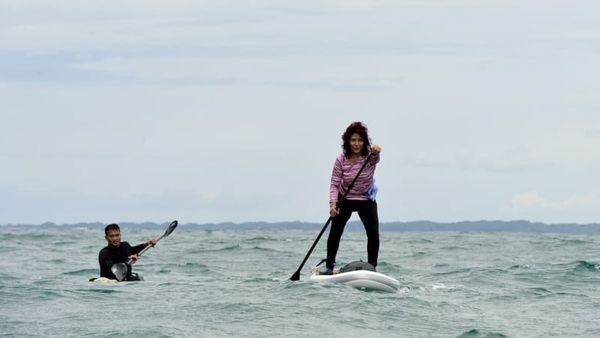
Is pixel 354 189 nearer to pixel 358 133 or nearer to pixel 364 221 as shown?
pixel 364 221

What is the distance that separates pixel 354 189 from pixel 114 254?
396 centimetres

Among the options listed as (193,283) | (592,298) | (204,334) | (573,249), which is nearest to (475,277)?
(592,298)

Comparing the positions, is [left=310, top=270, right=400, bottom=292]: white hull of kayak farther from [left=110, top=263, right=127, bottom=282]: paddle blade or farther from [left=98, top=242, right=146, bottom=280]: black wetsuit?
[left=98, top=242, right=146, bottom=280]: black wetsuit

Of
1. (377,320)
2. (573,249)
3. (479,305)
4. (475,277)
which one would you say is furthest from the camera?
(573,249)

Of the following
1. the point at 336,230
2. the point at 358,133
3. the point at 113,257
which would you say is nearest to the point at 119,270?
the point at 113,257

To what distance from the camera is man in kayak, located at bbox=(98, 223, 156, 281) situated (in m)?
17.8

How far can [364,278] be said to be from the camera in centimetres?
1582

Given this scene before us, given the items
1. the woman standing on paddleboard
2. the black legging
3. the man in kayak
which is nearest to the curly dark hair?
the woman standing on paddleboard

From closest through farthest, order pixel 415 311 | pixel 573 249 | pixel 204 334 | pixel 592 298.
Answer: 1. pixel 204 334
2. pixel 415 311
3. pixel 592 298
4. pixel 573 249

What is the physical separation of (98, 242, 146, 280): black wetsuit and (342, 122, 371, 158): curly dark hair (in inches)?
153

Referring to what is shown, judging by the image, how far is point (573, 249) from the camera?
34.7 metres

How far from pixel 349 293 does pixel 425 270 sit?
8697 mm

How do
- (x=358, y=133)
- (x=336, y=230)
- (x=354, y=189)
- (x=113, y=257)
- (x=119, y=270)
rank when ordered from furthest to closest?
(x=113, y=257)
(x=119, y=270)
(x=336, y=230)
(x=354, y=189)
(x=358, y=133)

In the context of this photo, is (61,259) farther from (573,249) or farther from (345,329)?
(345,329)
